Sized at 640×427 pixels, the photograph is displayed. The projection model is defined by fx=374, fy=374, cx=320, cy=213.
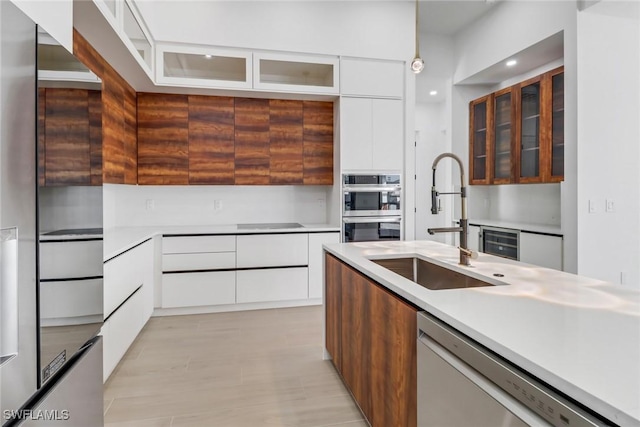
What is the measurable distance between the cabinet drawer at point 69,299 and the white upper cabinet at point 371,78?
3295 mm

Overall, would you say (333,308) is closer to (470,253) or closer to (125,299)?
(470,253)

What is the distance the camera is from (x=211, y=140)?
3.95 m

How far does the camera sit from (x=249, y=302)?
3.83 metres

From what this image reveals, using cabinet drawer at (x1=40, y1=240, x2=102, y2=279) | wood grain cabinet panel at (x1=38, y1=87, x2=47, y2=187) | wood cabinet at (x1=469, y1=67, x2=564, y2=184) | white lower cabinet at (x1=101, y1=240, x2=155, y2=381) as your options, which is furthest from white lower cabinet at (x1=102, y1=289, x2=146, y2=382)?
wood cabinet at (x1=469, y1=67, x2=564, y2=184)

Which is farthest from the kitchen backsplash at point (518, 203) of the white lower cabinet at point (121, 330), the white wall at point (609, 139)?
the white lower cabinet at point (121, 330)

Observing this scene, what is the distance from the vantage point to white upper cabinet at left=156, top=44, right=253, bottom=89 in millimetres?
3584

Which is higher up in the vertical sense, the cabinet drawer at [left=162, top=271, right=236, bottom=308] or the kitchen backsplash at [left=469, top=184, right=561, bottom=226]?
the kitchen backsplash at [left=469, top=184, right=561, bottom=226]

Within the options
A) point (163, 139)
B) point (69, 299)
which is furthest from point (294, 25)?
point (69, 299)

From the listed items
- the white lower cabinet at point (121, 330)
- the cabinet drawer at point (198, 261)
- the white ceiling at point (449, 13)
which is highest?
the white ceiling at point (449, 13)

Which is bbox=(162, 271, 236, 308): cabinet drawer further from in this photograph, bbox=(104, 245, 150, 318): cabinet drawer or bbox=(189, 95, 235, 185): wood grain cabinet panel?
bbox=(189, 95, 235, 185): wood grain cabinet panel

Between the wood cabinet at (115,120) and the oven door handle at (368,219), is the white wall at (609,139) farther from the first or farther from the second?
the wood cabinet at (115,120)

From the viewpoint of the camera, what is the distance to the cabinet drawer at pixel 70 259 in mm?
922

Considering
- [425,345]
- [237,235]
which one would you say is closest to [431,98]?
[237,235]

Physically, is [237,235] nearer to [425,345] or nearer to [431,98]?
[425,345]
